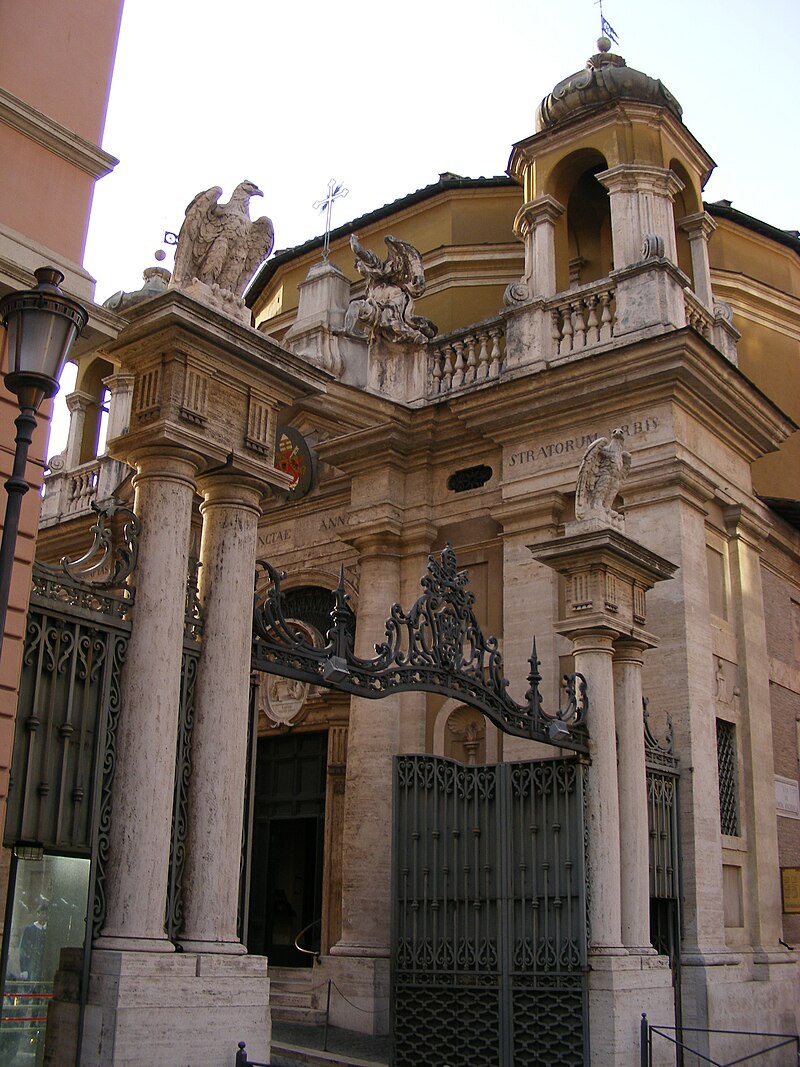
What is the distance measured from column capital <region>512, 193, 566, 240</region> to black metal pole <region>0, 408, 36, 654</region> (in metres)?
11.3

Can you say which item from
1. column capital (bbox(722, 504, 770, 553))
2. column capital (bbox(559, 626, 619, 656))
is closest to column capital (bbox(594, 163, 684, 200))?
column capital (bbox(722, 504, 770, 553))

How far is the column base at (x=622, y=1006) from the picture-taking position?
363 inches

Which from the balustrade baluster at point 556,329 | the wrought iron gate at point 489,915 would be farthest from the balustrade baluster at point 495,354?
the wrought iron gate at point 489,915

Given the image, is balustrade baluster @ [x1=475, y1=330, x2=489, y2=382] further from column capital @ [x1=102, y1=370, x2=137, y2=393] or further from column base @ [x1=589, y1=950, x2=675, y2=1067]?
column base @ [x1=589, y1=950, x2=675, y2=1067]

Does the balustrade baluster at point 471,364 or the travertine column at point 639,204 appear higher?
the travertine column at point 639,204

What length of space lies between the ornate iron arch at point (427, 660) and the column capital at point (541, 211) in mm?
7169

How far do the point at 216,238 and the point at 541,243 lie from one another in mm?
8468

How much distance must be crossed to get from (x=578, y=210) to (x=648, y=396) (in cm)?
476

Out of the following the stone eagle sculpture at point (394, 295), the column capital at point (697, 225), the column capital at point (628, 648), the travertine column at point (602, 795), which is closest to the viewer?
the travertine column at point (602, 795)

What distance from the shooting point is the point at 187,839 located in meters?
7.09

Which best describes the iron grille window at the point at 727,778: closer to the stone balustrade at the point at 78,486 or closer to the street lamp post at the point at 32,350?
the street lamp post at the point at 32,350

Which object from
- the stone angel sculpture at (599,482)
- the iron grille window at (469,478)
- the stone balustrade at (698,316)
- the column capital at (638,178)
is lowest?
the stone angel sculpture at (599,482)

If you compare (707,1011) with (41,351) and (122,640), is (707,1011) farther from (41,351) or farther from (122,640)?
(41,351)

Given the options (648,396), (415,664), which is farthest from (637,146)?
(415,664)
